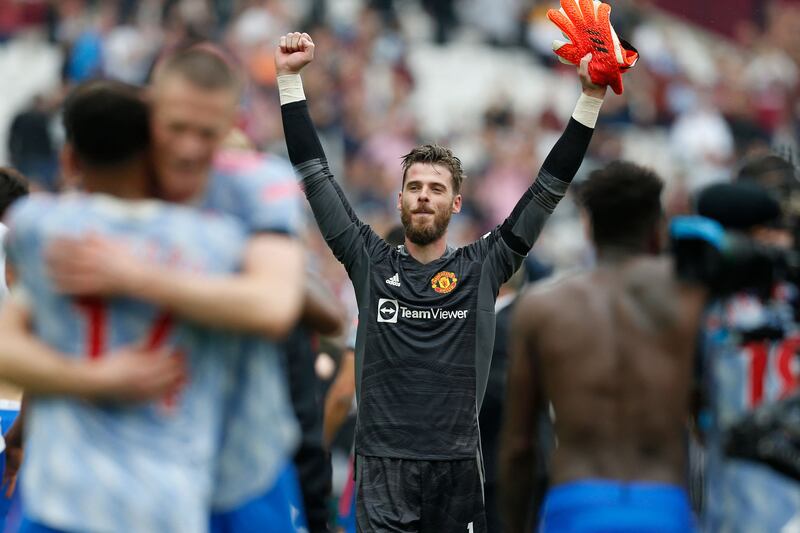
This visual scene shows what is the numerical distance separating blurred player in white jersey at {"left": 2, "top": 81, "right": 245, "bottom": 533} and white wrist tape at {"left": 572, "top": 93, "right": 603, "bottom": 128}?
2.75m

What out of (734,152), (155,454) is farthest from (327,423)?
(734,152)

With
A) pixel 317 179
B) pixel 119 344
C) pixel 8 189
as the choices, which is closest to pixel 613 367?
pixel 119 344

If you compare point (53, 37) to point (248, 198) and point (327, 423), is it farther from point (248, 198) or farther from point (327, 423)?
point (248, 198)

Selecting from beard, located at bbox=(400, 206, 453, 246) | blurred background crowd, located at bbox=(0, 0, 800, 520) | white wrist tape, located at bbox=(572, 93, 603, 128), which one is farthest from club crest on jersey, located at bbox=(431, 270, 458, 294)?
blurred background crowd, located at bbox=(0, 0, 800, 520)

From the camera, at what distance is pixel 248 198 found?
12.7 ft

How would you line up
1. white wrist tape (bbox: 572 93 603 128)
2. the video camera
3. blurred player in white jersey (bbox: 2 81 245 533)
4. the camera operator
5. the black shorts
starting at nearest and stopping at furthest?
blurred player in white jersey (bbox: 2 81 245 533) < the video camera < the camera operator < white wrist tape (bbox: 572 93 603 128) < the black shorts

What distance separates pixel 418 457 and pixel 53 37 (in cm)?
1352

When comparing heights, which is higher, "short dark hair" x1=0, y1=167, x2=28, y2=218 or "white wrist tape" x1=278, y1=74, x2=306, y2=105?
"white wrist tape" x1=278, y1=74, x2=306, y2=105

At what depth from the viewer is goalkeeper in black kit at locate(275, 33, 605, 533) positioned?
629 centimetres

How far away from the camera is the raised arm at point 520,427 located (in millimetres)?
4516

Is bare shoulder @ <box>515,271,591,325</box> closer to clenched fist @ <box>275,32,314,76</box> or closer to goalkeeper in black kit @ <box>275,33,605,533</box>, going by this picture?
goalkeeper in black kit @ <box>275,33,605,533</box>

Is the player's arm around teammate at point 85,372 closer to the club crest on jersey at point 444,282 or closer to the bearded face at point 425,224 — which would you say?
the club crest on jersey at point 444,282

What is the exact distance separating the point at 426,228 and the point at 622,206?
85.2 inches

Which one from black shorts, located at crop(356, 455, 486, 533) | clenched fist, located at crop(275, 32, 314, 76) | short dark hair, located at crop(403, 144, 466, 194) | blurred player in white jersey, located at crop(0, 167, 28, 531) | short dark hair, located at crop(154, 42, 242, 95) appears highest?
clenched fist, located at crop(275, 32, 314, 76)
